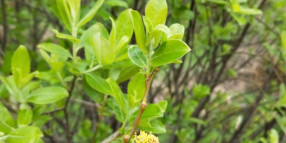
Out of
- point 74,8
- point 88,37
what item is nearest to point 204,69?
point 88,37

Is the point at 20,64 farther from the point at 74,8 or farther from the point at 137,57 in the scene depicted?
the point at 137,57

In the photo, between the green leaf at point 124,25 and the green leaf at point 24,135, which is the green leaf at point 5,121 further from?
the green leaf at point 124,25

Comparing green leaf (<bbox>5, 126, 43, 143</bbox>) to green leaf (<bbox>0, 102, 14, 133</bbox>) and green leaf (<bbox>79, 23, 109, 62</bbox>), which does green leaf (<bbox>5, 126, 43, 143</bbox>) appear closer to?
green leaf (<bbox>0, 102, 14, 133</bbox>)

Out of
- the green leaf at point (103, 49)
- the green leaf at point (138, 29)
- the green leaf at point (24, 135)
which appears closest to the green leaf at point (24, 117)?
the green leaf at point (24, 135)

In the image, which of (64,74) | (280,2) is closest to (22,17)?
(64,74)

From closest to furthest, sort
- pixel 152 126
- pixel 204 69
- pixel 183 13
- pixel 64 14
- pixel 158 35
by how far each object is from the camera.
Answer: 1. pixel 158 35
2. pixel 152 126
3. pixel 64 14
4. pixel 183 13
5. pixel 204 69
